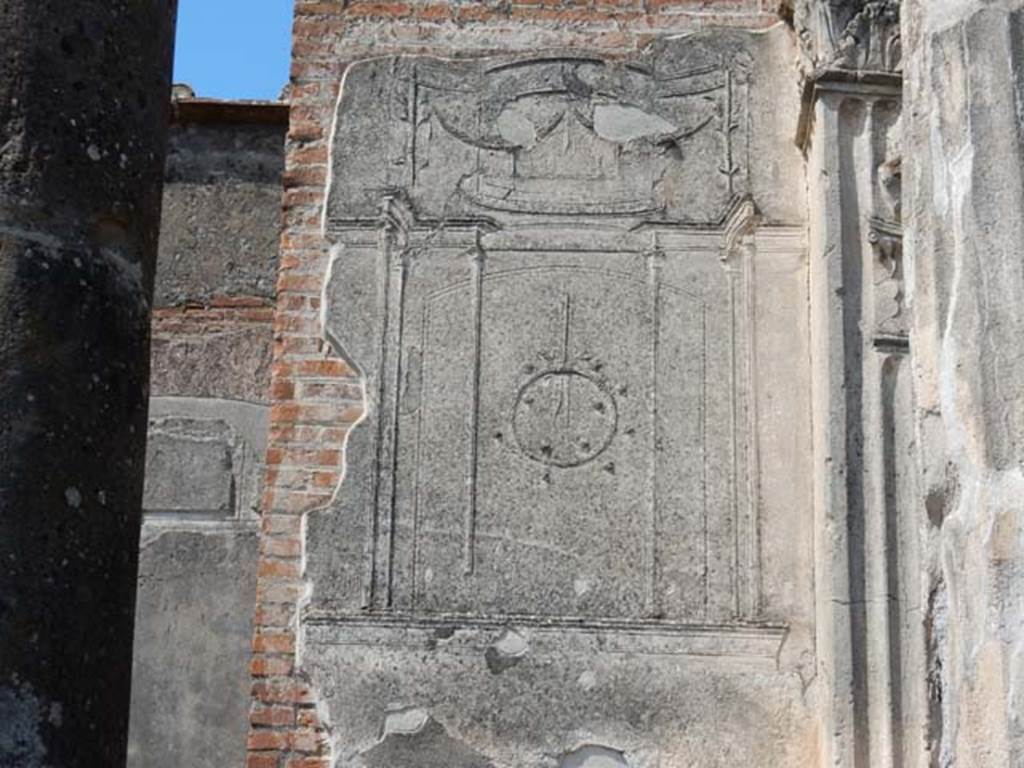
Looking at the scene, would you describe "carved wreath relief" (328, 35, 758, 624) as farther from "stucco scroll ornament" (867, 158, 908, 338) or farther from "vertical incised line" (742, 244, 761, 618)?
"stucco scroll ornament" (867, 158, 908, 338)

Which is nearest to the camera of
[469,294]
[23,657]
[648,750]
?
[23,657]

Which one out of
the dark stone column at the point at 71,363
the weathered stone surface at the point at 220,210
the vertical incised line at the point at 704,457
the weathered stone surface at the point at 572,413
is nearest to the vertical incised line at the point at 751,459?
the weathered stone surface at the point at 572,413

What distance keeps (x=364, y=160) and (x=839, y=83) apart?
62.7 inches

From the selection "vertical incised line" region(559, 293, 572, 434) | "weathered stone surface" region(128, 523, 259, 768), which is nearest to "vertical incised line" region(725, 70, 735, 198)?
"vertical incised line" region(559, 293, 572, 434)

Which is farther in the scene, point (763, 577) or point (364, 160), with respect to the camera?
point (364, 160)

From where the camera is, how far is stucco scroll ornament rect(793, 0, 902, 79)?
559 centimetres

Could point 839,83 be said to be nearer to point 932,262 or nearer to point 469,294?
point 469,294

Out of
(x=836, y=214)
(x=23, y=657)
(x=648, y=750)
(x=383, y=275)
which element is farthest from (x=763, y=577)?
(x=23, y=657)

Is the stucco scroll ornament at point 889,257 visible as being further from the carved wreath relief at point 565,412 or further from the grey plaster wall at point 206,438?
the grey plaster wall at point 206,438

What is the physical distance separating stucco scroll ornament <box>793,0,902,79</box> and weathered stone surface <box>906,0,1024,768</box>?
2.43 m

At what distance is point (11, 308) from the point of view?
3023 mm

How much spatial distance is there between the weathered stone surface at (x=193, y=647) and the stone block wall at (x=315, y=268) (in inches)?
53.6

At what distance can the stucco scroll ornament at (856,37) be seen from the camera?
559 cm

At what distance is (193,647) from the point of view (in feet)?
22.5
